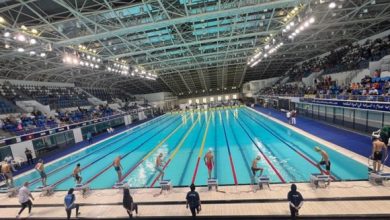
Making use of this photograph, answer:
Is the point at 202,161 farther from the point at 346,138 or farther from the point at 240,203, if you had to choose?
the point at 346,138

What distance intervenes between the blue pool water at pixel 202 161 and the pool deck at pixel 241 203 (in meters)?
1.19

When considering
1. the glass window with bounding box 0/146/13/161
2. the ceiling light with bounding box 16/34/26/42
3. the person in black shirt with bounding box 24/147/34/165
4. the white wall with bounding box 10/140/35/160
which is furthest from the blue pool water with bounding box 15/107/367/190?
the ceiling light with bounding box 16/34/26/42

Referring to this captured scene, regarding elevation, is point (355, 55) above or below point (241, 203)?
above

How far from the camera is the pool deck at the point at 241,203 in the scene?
553cm

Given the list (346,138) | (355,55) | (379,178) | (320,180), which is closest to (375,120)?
(346,138)

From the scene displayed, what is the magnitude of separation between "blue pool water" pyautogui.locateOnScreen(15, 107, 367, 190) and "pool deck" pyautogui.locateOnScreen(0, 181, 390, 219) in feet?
3.91

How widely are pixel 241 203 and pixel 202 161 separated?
479 cm

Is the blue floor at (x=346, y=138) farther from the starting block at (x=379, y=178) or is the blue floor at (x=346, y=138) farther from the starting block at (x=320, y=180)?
the starting block at (x=320, y=180)

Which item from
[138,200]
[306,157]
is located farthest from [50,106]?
[306,157]

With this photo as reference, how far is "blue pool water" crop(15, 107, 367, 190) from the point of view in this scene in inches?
340

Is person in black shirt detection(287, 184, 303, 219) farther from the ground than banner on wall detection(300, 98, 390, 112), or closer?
closer

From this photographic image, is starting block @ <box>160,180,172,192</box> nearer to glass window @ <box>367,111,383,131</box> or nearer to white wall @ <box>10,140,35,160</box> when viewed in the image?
white wall @ <box>10,140,35,160</box>

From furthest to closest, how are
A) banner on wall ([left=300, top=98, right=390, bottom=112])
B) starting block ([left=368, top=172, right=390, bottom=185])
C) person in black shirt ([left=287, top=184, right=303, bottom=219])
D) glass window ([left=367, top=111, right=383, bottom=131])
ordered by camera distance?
glass window ([left=367, top=111, right=383, bottom=131])
banner on wall ([left=300, top=98, right=390, bottom=112])
starting block ([left=368, top=172, right=390, bottom=185])
person in black shirt ([left=287, top=184, right=303, bottom=219])

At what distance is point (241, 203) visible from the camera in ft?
20.8
